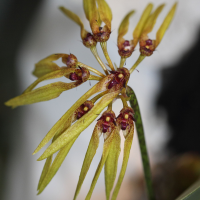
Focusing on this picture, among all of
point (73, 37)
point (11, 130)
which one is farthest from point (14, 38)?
point (11, 130)

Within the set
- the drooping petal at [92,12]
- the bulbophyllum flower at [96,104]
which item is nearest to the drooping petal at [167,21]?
the bulbophyllum flower at [96,104]

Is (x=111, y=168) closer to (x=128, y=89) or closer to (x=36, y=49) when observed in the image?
(x=128, y=89)

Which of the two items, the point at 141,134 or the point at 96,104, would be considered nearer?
the point at 96,104

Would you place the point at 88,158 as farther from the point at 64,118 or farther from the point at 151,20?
the point at 151,20

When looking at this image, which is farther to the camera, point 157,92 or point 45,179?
point 157,92

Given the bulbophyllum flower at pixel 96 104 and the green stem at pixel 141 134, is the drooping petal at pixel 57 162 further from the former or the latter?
the green stem at pixel 141 134

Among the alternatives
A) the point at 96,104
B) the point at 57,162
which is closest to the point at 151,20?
the point at 96,104

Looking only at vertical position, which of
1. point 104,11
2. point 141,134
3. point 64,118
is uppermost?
point 104,11
